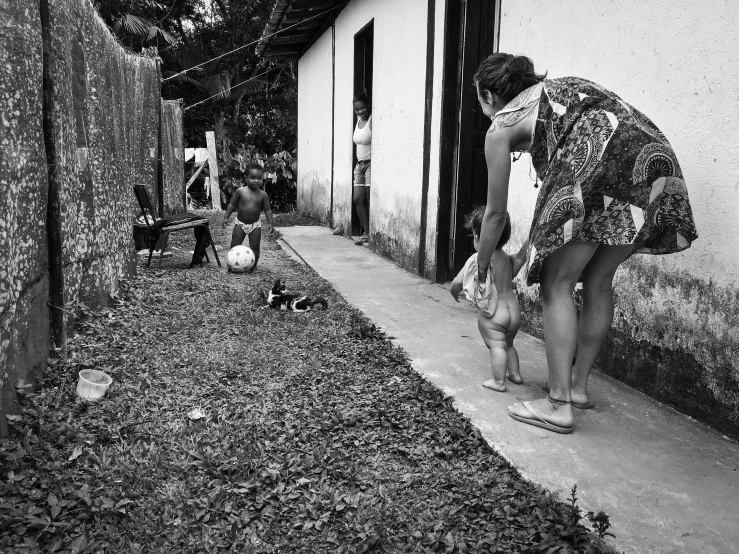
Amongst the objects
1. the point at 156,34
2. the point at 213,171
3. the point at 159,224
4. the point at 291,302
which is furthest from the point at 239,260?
the point at 156,34

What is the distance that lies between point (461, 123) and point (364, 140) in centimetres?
308

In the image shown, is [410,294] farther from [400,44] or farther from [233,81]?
[233,81]

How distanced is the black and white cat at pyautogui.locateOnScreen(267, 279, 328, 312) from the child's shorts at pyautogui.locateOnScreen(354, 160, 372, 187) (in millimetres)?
3953

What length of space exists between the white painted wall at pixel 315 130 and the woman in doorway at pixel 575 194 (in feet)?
29.2

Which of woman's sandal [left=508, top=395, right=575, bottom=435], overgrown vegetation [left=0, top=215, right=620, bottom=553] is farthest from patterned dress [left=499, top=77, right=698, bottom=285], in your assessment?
overgrown vegetation [left=0, top=215, right=620, bottom=553]

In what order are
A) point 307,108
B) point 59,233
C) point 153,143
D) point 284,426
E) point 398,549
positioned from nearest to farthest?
point 398,549, point 284,426, point 59,233, point 153,143, point 307,108

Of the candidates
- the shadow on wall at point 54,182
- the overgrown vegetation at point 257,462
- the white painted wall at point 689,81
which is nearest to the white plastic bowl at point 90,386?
the overgrown vegetation at point 257,462

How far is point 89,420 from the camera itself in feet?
9.98

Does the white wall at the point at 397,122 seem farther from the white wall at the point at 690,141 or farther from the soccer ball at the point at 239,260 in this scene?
the white wall at the point at 690,141

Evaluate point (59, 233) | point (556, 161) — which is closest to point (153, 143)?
point (59, 233)

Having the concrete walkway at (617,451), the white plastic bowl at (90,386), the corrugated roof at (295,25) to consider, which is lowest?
the concrete walkway at (617,451)

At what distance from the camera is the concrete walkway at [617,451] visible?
7.39 ft

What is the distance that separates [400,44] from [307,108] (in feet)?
23.0

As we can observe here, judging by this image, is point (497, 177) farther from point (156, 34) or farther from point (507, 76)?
point (156, 34)
